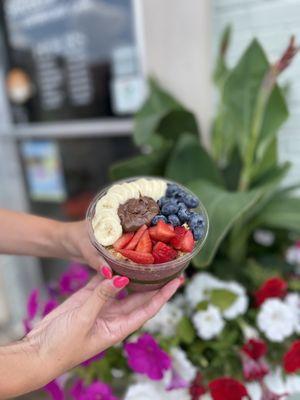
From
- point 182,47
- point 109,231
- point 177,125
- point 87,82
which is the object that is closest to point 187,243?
point 109,231

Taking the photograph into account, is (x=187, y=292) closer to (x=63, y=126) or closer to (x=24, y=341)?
(x=24, y=341)

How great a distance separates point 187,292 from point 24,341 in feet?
1.37

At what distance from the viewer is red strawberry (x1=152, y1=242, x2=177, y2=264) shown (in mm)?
519

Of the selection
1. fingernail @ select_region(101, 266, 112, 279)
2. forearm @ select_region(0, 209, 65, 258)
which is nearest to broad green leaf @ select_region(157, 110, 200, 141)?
forearm @ select_region(0, 209, 65, 258)

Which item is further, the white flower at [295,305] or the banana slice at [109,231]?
the white flower at [295,305]

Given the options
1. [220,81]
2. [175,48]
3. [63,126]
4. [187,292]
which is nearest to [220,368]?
[187,292]

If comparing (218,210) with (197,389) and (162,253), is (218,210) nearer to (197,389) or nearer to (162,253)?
(162,253)

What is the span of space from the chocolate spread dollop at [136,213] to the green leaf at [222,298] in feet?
1.08

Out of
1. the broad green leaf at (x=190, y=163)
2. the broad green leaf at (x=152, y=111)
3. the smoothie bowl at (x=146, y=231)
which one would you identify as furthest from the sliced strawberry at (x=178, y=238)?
the broad green leaf at (x=152, y=111)

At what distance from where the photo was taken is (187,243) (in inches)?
20.9

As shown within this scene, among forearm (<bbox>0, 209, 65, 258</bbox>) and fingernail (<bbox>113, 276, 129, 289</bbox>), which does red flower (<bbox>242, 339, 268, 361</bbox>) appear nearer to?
fingernail (<bbox>113, 276, 129, 289</bbox>)

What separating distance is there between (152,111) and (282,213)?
47 centimetres

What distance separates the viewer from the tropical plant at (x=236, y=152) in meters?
0.78

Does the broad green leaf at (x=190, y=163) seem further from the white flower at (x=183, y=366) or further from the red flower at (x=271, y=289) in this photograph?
the white flower at (x=183, y=366)
